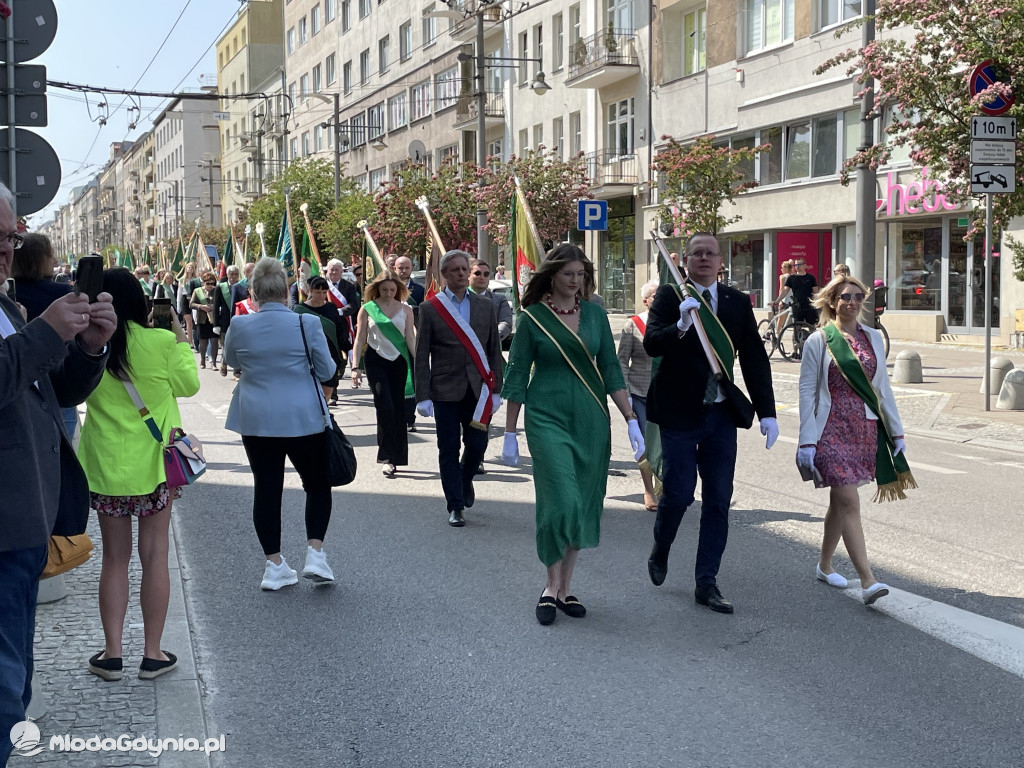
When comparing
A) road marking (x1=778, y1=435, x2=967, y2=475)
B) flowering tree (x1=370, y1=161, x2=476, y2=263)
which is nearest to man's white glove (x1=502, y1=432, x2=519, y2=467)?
road marking (x1=778, y1=435, x2=967, y2=475)

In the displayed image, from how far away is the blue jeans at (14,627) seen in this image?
3.20m

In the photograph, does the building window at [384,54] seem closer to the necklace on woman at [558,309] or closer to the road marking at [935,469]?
the road marking at [935,469]

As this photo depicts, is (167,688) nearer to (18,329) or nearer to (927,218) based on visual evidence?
(18,329)

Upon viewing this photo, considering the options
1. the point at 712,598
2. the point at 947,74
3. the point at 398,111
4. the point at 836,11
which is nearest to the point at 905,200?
the point at 836,11

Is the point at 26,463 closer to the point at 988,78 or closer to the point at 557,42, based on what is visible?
the point at 988,78

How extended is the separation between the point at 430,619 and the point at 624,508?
10.6 feet

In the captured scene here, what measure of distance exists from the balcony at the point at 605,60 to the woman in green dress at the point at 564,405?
3171 cm

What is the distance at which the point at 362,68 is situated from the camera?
208 feet

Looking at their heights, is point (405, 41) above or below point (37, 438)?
above

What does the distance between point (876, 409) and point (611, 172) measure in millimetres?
32100

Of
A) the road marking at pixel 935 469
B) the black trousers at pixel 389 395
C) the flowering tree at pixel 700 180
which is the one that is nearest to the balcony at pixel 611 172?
the flowering tree at pixel 700 180

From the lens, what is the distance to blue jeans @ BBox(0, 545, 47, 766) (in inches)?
126

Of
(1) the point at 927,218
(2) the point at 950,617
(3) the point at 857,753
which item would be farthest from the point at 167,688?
(1) the point at 927,218

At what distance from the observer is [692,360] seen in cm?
627
